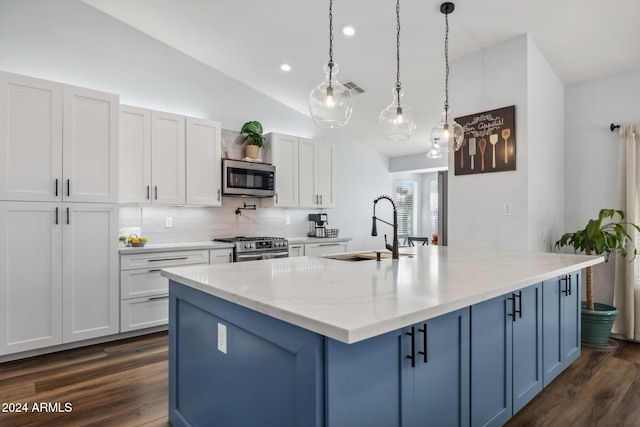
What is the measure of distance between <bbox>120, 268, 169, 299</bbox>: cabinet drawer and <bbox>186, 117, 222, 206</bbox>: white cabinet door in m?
0.89

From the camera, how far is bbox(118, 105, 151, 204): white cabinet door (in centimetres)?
362

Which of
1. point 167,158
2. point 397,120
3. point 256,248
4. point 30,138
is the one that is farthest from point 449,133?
point 30,138

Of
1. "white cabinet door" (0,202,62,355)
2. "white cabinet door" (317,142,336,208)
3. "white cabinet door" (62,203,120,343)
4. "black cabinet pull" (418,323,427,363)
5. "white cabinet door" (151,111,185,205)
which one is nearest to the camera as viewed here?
"black cabinet pull" (418,323,427,363)

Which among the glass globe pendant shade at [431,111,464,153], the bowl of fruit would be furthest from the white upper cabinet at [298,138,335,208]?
the glass globe pendant shade at [431,111,464,153]

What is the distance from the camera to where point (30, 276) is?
2979 millimetres

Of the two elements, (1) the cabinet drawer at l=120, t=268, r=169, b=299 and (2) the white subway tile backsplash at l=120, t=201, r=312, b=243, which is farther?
(2) the white subway tile backsplash at l=120, t=201, r=312, b=243

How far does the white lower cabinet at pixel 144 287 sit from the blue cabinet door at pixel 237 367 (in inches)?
69.1

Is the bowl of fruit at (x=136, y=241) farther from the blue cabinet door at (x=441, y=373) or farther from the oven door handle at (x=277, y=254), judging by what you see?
the blue cabinet door at (x=441, y=373)

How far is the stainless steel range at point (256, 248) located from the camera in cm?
414

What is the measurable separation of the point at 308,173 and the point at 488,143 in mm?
2426

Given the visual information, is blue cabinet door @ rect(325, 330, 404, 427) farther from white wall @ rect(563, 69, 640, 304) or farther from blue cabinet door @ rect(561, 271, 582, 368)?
white wall @ rect(563, 69, 640, 304)

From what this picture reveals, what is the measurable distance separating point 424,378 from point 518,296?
939mm

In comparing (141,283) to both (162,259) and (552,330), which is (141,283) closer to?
(162,259)

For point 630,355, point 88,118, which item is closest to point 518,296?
point 630,355
